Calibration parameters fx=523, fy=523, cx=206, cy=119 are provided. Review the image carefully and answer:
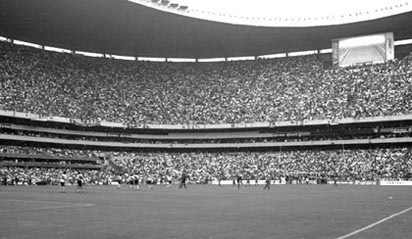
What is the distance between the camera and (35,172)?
210 ft

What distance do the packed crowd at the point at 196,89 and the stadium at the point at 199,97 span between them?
242mm

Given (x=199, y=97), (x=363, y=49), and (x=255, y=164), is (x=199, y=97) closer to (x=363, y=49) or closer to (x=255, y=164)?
(x=255, y=164)

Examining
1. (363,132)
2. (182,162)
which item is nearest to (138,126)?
(182,162)

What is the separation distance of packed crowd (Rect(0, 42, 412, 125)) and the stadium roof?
9.35ft

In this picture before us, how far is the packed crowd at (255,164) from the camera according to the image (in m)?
67.6

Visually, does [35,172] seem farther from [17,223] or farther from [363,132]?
[17,223]

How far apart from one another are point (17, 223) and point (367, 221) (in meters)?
10.9

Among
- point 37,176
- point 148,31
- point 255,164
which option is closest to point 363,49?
point 255,164

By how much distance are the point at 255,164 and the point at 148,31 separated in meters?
26.0

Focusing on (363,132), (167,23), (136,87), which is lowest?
(363,132)

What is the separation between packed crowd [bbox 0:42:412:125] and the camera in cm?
7492

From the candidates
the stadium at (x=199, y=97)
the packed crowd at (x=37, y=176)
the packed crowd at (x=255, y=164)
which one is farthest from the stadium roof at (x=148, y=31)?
the packed crowd at (x=37, y=176)

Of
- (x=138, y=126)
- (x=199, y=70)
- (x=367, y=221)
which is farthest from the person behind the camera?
(x=199, y=70)

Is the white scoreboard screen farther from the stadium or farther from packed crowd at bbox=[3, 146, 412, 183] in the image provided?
packed crowd at bbox=[3, 146, 412, 183]
